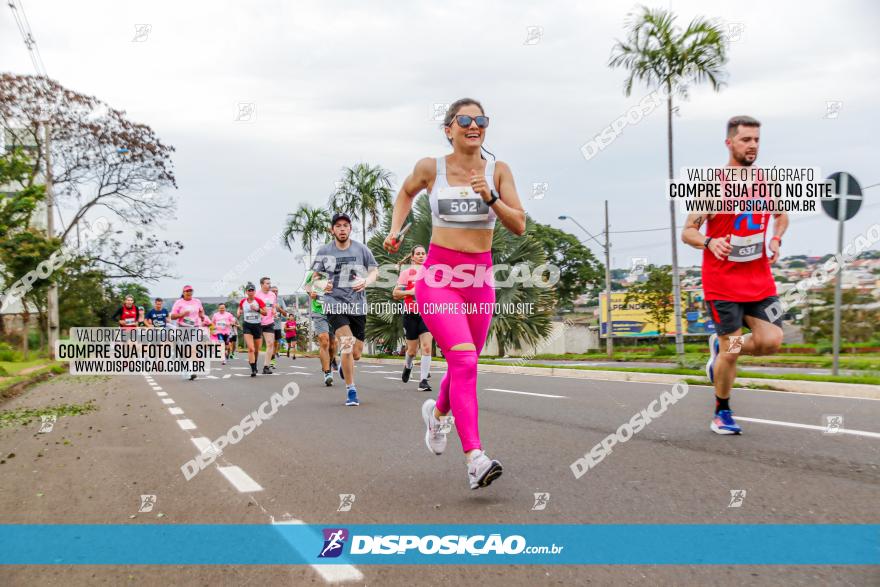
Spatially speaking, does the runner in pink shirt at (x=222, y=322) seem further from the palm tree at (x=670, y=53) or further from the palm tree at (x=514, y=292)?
the palm tree at (x=670, y=53)

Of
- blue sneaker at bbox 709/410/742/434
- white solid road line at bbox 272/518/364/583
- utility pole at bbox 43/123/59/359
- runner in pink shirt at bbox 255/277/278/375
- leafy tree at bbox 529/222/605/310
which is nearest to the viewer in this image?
white solid road line at bbox 272/518/364/583

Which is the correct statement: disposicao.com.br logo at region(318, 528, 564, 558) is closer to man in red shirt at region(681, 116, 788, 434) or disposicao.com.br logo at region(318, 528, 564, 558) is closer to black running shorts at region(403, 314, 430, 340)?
man in red shirt at region(681, 116, 788, 434)

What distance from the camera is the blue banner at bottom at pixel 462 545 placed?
9.89ft

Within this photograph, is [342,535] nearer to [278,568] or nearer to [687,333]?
[278,568]

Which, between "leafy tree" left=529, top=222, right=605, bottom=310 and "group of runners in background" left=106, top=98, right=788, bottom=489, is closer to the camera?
"group of runners in background" left=106, top=98, right=788, bottom=489

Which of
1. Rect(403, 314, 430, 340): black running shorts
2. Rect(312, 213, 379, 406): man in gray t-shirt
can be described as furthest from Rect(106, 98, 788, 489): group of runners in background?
Rect(403, 314, 430, 340): black running shorts

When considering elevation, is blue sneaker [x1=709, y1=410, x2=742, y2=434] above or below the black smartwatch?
below

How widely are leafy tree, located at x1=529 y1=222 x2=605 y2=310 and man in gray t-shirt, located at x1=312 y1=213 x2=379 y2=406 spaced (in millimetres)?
70291

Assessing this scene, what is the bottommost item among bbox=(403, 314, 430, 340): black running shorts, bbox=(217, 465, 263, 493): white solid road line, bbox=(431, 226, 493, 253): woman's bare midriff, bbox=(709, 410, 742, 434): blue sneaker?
bbox=(217, 465, 263, 493): white solid road line

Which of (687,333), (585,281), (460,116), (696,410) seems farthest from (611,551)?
(585,281)

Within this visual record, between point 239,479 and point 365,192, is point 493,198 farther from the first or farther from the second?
point 365,192

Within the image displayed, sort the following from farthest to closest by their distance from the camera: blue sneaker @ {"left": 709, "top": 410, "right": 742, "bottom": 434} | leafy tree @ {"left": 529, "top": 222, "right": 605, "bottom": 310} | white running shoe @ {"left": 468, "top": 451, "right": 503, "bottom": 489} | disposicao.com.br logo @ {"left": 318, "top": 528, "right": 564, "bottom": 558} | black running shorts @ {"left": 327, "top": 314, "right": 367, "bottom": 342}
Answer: leafy tree @ {"left": 529, "top": 222, "right": 605, "bottom": 310} → black running shorts @ {"left": 327, "top": 314, "right": 367, "bottom": 342} → blue sneaker @ {"left": 709, "top": 410, "right": 742, "bottom": 434} → white running shoe @ {"left": 468, "top": 451, "right": 503, "bottom": 489} → disposicao.com.br logo @ {"left": 318, "top": 528, "right": 564, "bottom": 558}

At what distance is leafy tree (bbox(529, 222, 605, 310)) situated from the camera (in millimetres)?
79438

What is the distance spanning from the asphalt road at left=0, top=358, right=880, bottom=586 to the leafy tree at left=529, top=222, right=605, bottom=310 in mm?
71541
